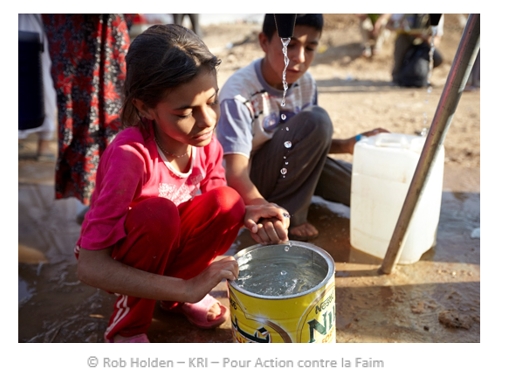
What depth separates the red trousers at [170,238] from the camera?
59.3 inches

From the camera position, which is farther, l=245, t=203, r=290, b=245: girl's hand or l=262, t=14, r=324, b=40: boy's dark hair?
l=262, t=14, r=324, b=40: boy's dark hair

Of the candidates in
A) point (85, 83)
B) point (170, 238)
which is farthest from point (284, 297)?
point (85, 83)

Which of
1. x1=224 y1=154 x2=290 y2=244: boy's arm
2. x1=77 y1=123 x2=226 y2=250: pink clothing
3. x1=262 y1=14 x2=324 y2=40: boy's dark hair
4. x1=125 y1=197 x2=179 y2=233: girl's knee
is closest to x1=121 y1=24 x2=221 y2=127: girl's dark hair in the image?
x1=77 y1=123 x2=226 y2=250: pink clothing

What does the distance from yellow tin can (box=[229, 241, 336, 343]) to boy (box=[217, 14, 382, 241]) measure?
1.55ft

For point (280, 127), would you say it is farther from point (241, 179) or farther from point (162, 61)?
point (162, 61)

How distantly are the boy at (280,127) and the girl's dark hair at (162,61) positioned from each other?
0.58 m

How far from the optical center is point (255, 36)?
1082cm

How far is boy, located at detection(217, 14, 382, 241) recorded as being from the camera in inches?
82.8

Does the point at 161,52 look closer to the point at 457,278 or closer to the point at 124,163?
the point at 124,163

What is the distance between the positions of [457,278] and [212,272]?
1184mm

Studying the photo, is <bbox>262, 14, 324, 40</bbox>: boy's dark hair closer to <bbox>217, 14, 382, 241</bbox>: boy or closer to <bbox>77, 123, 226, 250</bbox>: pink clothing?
<bbox>217, 14, 382, 241</bbox>: boy

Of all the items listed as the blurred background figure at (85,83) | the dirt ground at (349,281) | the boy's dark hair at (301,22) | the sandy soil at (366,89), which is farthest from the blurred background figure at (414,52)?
the blurred background figure at (85,83)

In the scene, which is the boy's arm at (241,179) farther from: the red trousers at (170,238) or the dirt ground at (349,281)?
the dirt ground at (349,281)

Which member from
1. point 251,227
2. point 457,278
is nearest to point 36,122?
point 251,227
